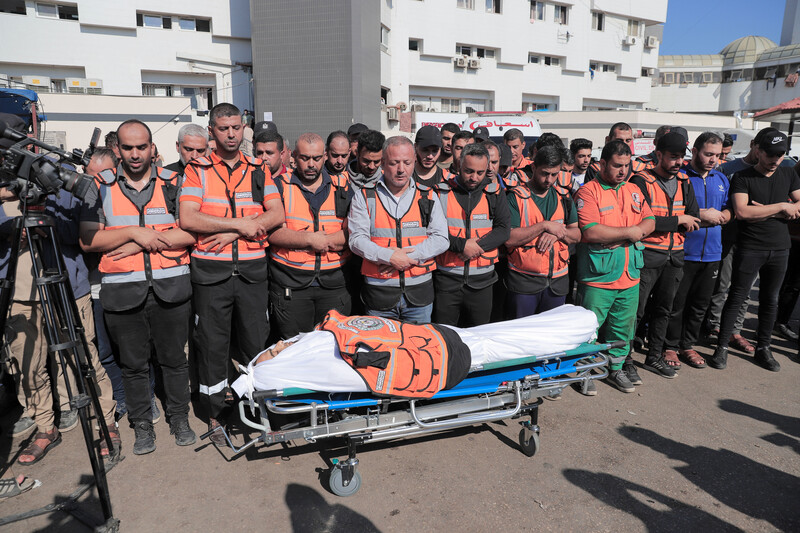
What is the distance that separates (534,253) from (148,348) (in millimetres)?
3186

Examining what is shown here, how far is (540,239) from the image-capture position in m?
4.32

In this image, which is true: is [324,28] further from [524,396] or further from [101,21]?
[524,396]

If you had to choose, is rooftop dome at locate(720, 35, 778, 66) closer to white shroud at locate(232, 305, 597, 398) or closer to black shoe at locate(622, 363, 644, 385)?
black shoe at locate(622, 363, 644, 385)

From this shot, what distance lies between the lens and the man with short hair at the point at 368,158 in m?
4.32

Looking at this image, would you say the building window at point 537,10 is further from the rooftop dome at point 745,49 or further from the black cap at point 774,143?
the black cap at point 774,143

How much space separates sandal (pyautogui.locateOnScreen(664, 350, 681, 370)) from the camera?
16.9 ft

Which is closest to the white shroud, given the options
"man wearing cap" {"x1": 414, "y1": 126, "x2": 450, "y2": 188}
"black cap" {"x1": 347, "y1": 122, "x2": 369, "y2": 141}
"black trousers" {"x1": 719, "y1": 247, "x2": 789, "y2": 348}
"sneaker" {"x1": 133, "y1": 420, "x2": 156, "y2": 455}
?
"sneaker" {"x1": 133, "y1": 420, "x2": 156, "y2": 455}

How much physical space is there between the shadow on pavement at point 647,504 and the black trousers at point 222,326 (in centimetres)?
249

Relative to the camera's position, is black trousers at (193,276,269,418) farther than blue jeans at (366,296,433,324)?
No

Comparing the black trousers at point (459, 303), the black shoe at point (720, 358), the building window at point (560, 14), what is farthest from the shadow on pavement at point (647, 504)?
the building window at point (560, 14)

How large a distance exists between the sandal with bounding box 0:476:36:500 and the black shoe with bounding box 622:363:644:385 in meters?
4.87

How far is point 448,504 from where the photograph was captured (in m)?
3.08

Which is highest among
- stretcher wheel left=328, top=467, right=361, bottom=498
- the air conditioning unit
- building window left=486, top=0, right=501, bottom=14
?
building window left=486, top=0, right=501, bottom=14

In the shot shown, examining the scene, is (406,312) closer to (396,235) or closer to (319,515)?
(396,235)
